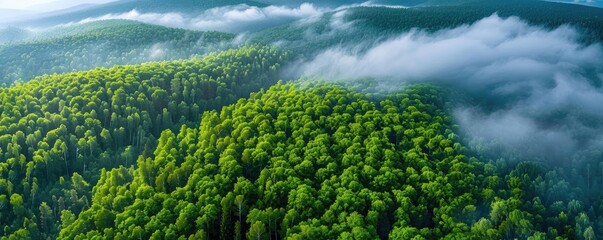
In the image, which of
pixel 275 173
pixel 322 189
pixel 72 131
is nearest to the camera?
pixel 322 189

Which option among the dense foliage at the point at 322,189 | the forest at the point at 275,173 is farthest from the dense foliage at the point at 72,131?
the dense foliage at the point at 322,189

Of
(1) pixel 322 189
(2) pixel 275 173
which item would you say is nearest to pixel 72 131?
(2) pixel 275 173

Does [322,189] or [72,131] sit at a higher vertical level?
[72,131]

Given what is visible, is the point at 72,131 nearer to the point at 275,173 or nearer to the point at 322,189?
the point at 275,173

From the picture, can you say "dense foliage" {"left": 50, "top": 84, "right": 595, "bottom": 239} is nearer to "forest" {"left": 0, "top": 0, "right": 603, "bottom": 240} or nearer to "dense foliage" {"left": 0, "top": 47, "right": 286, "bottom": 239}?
"forest" {"left": 0, "top": 0, "right": 603, "bottom": 240}

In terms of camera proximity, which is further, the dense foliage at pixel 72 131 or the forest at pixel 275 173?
the dense foliage at pixel 72 131

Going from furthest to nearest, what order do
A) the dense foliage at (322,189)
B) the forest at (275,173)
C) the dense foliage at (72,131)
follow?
the dense foliage at (72,131) → the forest at (275,173) → the dense foliage at (322,189)

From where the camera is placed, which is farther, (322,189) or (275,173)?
(275,173)

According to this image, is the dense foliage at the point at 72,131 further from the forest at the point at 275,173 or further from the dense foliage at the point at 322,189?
the dense foliage at the point at 322,189
